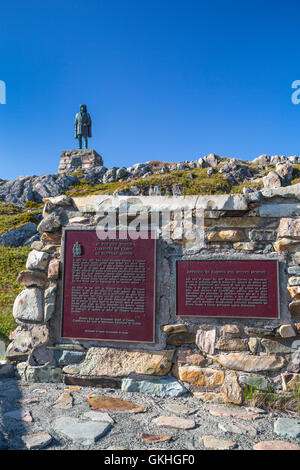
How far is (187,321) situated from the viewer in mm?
4273

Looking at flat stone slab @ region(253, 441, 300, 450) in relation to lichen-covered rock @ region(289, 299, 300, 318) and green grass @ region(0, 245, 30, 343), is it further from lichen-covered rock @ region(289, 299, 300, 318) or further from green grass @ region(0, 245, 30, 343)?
green grass @ region(0, 245, 30, 343)

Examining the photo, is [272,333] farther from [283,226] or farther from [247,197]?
[247,197]

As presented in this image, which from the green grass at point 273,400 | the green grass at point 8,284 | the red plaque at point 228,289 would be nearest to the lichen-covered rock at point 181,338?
the red plaque at point 228,289

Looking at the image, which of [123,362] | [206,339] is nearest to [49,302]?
[123,362]

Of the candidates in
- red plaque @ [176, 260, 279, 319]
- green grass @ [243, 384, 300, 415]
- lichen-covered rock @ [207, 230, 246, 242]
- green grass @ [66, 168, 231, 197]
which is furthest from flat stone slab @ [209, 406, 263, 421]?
green grass @ [66, 168, 231, 197]

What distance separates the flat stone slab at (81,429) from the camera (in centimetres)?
283

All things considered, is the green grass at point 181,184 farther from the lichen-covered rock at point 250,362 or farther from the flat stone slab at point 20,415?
the flat stone slab at point 20,415

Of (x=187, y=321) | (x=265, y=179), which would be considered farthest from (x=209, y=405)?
(x=265, y=179)

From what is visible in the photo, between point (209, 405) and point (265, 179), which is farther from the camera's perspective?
point (265, 179)

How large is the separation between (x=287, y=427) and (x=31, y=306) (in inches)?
129

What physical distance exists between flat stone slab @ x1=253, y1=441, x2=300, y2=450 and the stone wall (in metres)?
1.01

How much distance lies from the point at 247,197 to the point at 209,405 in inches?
97.1

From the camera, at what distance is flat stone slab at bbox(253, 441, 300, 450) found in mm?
2770

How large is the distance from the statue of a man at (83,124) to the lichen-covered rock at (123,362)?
31169mm
